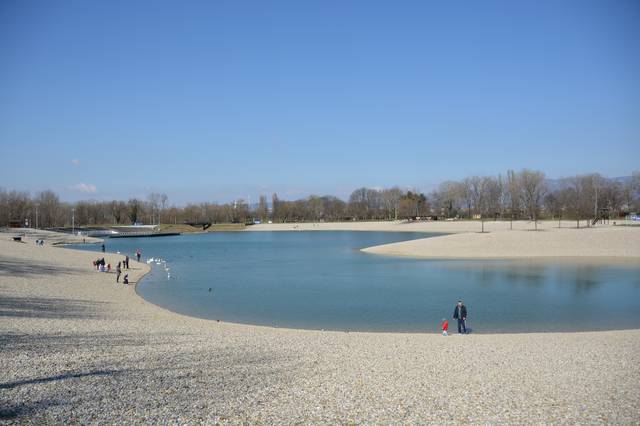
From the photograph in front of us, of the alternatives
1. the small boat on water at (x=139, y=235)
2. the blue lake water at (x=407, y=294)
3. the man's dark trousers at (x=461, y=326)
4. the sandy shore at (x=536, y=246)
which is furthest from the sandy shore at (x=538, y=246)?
the small boat on water at (x=139, y=235)

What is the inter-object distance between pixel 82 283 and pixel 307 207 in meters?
156

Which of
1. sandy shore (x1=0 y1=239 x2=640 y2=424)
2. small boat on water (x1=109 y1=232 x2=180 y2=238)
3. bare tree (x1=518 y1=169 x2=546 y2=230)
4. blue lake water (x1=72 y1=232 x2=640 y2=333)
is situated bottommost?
blue lake water (x1=72 y1=232 x2=640 y2=333)

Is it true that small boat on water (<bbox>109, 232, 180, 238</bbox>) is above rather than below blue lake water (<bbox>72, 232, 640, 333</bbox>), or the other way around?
above

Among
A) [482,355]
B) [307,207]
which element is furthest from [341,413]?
[307,207]

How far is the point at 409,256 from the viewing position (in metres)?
53.6

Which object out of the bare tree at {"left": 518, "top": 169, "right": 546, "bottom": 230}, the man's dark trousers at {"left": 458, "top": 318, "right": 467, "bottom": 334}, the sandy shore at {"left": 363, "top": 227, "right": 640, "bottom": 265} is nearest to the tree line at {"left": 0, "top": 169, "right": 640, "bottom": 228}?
the bare tree at {"left": 518, "top": 169, "right": 546, "bottom": 230}

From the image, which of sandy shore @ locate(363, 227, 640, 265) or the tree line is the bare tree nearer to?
the tree line

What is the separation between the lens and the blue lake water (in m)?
21.8

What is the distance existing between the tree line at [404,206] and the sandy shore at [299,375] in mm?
81083

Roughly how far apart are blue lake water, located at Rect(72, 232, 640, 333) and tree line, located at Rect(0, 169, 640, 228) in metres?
57.9

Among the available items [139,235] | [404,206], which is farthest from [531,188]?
[139,235]

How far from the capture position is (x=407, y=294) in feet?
94.1

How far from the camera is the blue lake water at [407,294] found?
2184 centimetres

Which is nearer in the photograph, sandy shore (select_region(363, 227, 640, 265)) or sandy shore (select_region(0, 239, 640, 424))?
sandy shore (select_region(0, 239, 640, 424))
